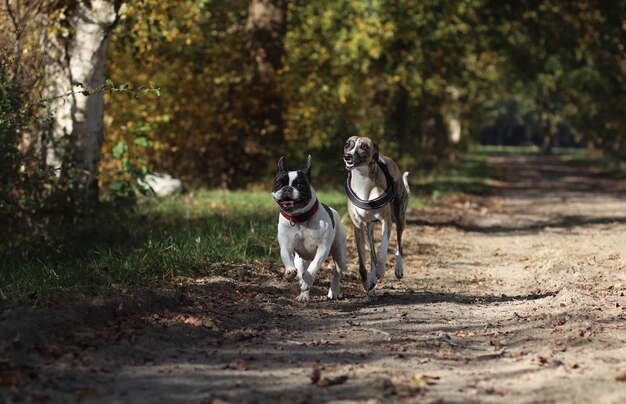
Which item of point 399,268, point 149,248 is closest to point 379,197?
point 399,268

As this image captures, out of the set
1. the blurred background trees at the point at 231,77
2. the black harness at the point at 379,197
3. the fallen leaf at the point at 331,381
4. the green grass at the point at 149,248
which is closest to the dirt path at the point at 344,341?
the fallen leaf at the point at 331,381

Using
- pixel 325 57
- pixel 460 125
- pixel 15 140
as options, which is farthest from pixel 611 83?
pixel 15 140

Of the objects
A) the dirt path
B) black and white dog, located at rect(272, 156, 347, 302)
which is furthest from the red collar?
the dirt path

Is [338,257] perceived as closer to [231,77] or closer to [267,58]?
[231,77]

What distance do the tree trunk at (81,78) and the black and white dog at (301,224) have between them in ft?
22.7

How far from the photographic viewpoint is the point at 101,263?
9.63 metres

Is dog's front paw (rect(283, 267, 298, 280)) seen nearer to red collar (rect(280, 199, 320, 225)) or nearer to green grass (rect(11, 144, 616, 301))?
red collar (rect(280, 199, 320, 225))

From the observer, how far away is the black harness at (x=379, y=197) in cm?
880

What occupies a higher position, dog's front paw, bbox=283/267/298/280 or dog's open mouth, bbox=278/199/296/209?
dog's open mouth, bbox=278/199/296/209

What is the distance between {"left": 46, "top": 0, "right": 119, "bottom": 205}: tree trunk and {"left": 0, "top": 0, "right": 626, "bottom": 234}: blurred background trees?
2cm

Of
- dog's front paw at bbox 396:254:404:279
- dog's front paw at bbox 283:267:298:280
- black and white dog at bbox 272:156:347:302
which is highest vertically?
black and white dog at bbox 272:156:347:302

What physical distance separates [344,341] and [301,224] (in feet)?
4.77

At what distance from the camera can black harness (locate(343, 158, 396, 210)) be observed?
880 centimetres

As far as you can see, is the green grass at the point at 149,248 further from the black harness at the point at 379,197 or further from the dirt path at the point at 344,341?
the black harness at the point at 379,197
